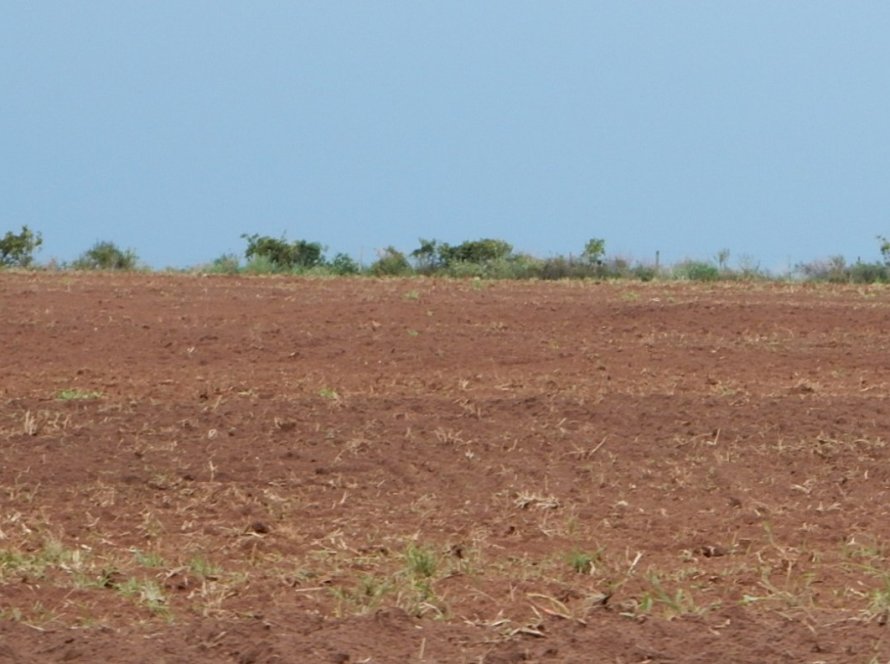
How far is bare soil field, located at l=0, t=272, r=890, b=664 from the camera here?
5.20m

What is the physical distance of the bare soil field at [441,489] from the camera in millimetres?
5203

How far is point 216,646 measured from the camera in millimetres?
4984

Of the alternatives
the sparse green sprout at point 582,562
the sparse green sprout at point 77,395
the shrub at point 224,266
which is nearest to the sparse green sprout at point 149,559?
the sparse green sprout at point 582,562

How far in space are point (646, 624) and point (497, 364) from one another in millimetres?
7098

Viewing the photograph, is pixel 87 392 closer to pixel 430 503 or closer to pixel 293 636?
pixel 430 503

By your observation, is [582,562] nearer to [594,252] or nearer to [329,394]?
[329,394]

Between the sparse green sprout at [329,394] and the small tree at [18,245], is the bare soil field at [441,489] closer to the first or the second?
the sparse green sprout at [329,394]

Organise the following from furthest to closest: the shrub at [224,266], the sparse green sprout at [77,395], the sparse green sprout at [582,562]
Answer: the shrub at [224,266], the sparse green sprout at [77,395], the sparse green sprout at [582,562]

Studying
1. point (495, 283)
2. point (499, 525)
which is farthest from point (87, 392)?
point (495, 283)

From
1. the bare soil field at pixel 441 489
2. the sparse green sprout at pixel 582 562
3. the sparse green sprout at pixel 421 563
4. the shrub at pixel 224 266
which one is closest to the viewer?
the bare soil field at pixel 441 489

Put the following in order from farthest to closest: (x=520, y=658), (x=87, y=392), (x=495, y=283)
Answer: (x=495, y=283), (x=87, y=392), (x=520, y=658)

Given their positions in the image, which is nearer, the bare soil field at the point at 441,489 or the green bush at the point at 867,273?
the bare soil field at the point at 441,489

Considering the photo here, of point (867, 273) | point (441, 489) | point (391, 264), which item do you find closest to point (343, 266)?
point (391, 264)

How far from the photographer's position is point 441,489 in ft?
26.3
